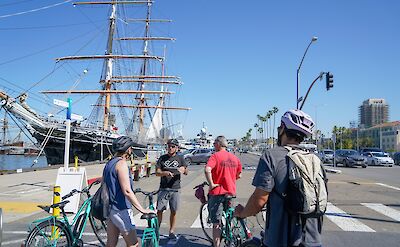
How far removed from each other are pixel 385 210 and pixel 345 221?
234cm

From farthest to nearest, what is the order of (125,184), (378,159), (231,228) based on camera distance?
(378,159), (231,228), (125,184)

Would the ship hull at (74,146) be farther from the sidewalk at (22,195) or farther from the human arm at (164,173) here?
the human arm at (164,173)

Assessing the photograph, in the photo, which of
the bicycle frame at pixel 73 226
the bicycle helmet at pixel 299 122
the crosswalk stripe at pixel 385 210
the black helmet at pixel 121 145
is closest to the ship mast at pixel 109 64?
the crosswalk stripe at pixel 385 210

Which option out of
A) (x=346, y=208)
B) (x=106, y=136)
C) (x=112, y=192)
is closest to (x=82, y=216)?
(x=112, y=192)

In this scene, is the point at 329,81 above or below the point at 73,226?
above

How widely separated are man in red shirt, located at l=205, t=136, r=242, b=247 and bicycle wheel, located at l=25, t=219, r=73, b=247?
A: 212 cm

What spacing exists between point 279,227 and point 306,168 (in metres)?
0.45

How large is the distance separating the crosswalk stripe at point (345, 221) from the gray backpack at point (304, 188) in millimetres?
6014

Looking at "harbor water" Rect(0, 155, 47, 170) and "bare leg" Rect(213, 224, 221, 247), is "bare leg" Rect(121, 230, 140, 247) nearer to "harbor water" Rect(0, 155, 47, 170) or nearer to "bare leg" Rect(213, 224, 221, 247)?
"bare leg" Rect(213, 224, 221, 247)

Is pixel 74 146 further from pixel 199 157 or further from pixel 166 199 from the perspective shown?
pixel 166 199

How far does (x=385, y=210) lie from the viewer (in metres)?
10.4

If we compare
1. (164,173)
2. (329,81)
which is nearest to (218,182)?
(164,173)

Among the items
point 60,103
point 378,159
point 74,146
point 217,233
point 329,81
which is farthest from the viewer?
point 74,146

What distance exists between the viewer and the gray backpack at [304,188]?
8.34ft
